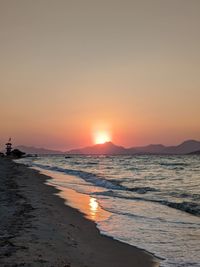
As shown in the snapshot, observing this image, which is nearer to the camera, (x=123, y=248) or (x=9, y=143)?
(x=123, y=248)

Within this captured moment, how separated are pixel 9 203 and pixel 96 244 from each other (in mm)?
6300

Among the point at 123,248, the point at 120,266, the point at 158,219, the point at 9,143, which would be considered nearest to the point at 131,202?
the point at 158,219

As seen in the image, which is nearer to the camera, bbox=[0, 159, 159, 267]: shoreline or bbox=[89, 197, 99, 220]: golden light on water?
bbox=[0, 159, 159, 267]: shoreline

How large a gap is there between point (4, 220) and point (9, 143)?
14486cm

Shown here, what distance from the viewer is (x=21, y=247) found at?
8148 mm

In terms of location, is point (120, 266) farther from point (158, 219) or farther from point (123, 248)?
point (158, 219)

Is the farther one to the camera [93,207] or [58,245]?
[93,207]

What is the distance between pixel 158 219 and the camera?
45.4 feet

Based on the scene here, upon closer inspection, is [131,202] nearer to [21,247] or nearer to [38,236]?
[38,236]

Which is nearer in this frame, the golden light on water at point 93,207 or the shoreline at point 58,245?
the shoreline at point 58,245

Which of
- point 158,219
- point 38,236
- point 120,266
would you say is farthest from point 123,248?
point 158,219

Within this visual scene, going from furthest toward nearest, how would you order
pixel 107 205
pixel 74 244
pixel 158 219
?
pixel 107 205 → pixel 158 219 → pixel 74 244

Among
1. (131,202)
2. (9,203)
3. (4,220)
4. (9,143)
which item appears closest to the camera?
(4,220)

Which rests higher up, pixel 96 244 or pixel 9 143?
pixel 9 143
